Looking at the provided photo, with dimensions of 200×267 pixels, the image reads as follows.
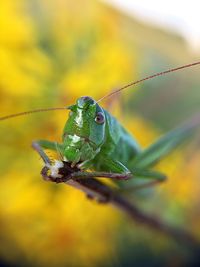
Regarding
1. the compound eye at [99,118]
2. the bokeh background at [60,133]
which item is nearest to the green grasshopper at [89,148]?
the compound eye at [99,118]

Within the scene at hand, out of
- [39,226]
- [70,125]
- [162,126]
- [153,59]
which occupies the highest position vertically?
[153,59]

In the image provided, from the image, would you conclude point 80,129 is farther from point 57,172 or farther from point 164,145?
point 164,145

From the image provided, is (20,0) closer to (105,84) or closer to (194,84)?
(105,84)

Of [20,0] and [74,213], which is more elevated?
[20,0]

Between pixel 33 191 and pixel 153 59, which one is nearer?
pixel 33 191

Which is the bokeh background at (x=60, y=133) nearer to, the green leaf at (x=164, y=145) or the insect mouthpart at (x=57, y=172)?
the green leaf at (x=164, y=145)

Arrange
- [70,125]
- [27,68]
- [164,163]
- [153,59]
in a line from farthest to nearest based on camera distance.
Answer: [153,59] → [164,163] → [27,68] → [70,125]

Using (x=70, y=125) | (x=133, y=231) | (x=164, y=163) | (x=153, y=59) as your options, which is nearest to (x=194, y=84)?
(x=153, y=59)
